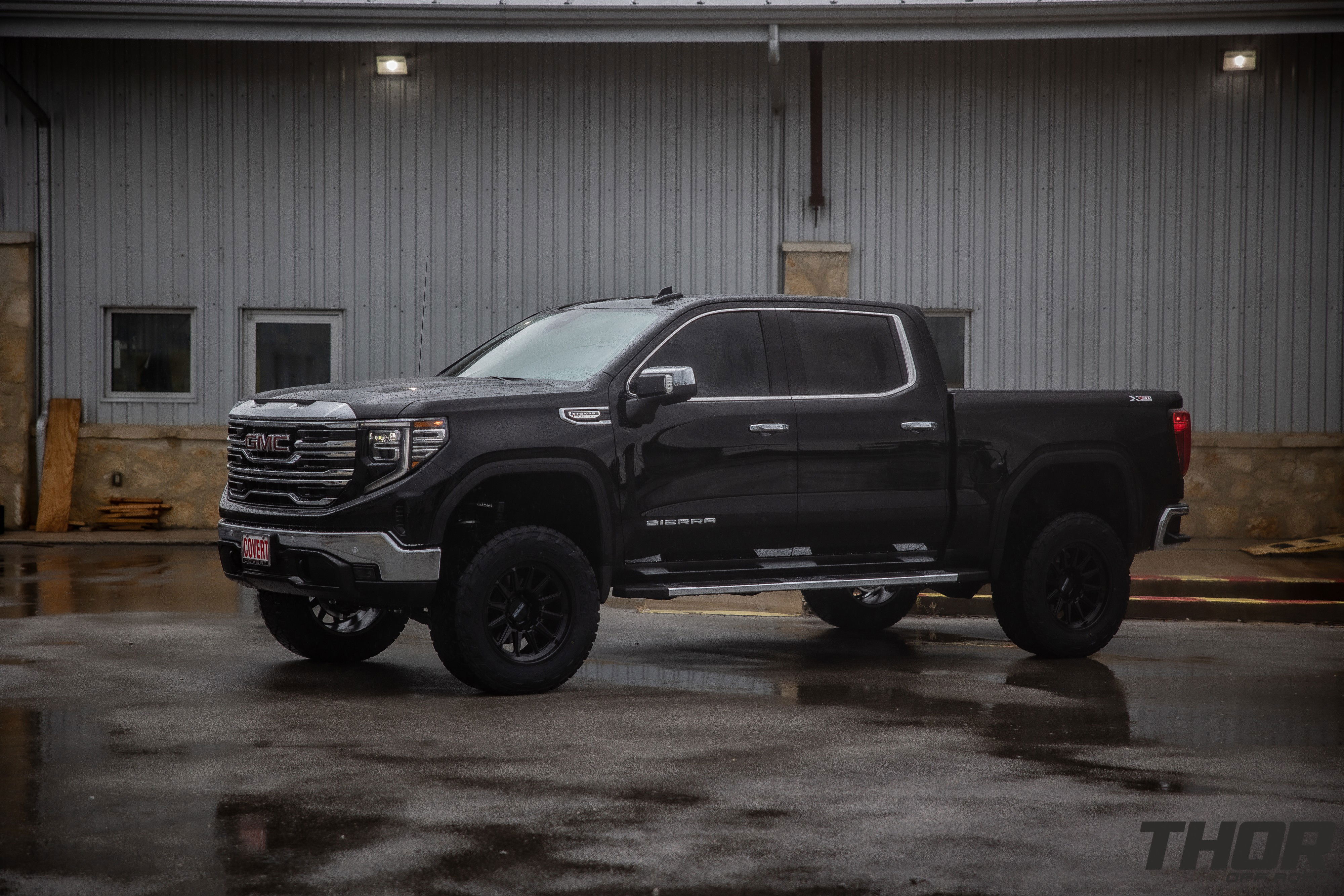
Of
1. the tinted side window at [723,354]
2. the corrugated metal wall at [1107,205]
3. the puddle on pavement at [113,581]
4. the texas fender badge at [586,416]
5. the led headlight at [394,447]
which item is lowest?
the puddle on pavement at [113,581]

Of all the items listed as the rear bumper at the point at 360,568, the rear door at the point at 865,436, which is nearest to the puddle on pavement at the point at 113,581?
the rear bumper at the point at 360,568

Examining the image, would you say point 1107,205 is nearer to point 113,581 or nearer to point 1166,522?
point 1166,522

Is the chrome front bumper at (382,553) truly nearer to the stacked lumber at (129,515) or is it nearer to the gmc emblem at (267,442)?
the gmc emblem at (267,442)

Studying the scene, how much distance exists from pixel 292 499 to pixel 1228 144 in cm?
1285

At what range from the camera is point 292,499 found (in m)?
8.06

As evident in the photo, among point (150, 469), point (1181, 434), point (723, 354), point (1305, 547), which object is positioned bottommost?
point (1305, 547)

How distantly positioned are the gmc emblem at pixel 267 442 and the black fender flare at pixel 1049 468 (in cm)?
413

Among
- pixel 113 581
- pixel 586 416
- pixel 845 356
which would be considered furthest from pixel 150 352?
pixel 586 416

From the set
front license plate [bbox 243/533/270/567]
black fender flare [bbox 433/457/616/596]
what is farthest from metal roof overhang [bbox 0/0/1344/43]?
front license plate [bbox 243/533/270/567]

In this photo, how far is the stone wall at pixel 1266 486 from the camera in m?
17.1

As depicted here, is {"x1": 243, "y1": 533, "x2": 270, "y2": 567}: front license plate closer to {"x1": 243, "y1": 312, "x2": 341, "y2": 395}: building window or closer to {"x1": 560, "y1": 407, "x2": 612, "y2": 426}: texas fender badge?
{"x1": 560, "y1": 407, "x2": 612, "y2": 426}: texas fender badge

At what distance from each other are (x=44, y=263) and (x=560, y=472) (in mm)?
11724

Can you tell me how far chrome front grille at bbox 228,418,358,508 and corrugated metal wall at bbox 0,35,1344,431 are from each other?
Answer: 9289 millimetres

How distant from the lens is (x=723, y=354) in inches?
353
